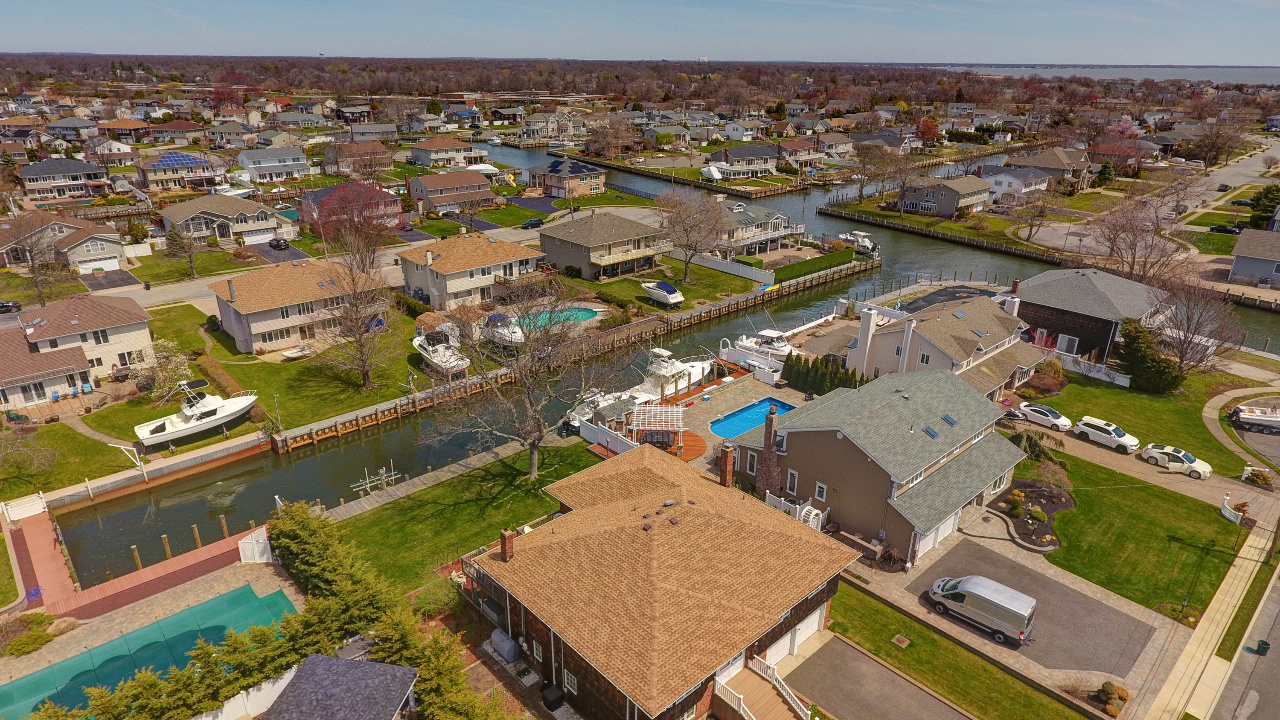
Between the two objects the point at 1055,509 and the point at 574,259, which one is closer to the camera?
the point at 1055,509

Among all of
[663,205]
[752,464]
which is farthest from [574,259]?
[752,464]

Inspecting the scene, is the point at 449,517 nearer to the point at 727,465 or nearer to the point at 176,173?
the point at 727,465

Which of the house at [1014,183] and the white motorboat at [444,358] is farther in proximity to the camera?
the house at [1014,183]

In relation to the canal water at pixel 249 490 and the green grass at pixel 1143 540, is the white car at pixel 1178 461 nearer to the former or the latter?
the green grass at pixel 1143 540

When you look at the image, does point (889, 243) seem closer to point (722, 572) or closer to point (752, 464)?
point (752, 464)

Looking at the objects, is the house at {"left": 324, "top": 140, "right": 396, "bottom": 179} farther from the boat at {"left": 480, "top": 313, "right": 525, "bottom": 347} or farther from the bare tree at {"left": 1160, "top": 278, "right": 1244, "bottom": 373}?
the bare tree at {"left": 1160, "top": 278, "right": 1244, "bottom": 373}

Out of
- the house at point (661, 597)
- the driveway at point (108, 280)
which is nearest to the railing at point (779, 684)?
the house at point (661, 597)

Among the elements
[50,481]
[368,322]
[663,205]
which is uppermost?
[663,205]
